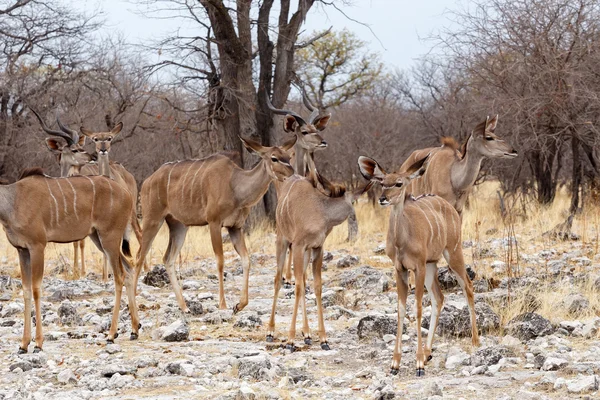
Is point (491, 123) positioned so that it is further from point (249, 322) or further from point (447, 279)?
point (249, 322)

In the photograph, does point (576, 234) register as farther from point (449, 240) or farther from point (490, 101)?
point (449, 240)

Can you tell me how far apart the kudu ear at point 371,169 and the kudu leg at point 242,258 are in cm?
236

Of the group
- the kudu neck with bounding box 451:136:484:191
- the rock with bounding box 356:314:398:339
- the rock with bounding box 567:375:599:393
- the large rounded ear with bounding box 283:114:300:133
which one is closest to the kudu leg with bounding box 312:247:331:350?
the rock with bounding box 356:314:398:339

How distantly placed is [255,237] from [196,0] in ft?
11.1

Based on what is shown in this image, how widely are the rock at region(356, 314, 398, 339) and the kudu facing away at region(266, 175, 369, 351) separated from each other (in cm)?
27

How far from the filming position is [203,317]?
732 cm

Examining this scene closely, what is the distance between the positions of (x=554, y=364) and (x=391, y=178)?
4.68ft

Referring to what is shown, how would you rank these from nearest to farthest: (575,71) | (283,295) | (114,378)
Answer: (114,378) < (283,295) < (575,71)

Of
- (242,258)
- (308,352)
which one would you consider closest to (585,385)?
(308,352)

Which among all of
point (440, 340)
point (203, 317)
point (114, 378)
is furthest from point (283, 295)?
point (114, 378)

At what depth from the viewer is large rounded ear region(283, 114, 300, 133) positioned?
8672mm

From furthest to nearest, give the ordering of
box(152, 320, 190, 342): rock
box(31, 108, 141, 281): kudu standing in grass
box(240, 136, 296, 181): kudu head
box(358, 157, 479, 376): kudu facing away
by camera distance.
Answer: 1. box(31, 108, 141, 281): kudu standing in grass
2. box(240, 136, 296, 181): kudu head
3. box(152, 320, 190, 342): rock
4. box(358, 157, 479, 376): kudu facing away

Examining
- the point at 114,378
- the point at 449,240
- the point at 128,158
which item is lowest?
the point at 114,378

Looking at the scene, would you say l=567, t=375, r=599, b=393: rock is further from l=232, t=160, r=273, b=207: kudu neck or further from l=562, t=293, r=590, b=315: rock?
l=232, t=160, r=273, b=207: kudu neck
